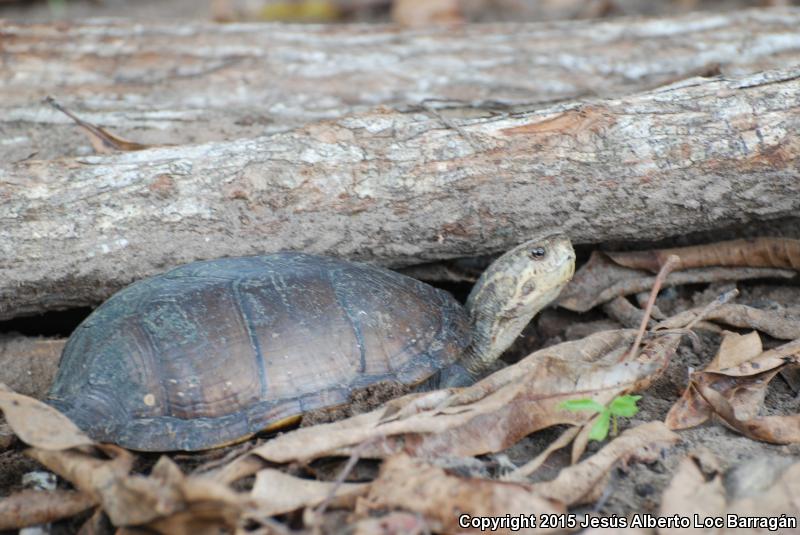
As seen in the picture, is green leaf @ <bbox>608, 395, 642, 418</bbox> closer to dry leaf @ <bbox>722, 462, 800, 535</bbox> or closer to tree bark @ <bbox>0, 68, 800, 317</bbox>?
dry leaf @ <bbox>722, 462, 800, 535</bbox>

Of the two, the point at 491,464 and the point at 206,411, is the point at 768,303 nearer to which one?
the point at 491,464

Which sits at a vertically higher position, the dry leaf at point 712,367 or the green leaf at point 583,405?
the green leaf at point 583,405

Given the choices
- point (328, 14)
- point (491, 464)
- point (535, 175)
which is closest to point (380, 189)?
point (535, 175)

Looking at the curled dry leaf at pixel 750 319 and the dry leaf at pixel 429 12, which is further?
the dry leaf at pixel 429 12

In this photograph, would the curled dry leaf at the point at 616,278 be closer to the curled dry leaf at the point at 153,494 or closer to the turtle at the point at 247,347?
the turtle at the point at 247,347

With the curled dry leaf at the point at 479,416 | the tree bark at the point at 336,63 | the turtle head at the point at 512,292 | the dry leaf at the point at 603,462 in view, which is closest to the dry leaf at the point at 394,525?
the curled dry leaf at the point at 479,416

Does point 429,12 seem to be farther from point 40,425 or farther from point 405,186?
point 40,425

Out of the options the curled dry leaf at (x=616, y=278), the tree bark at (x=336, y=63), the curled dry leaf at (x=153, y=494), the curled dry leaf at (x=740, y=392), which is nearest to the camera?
the curled dry leaf at (x=153, y=494)
